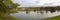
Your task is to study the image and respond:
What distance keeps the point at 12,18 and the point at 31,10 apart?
11 cm

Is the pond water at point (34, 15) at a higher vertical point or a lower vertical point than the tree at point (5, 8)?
lower

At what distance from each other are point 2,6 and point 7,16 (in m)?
0.06

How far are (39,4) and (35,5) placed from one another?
22 mm

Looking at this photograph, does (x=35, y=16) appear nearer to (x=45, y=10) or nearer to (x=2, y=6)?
(x=45, y=10)

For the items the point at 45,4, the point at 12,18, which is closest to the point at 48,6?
the point at 45,4

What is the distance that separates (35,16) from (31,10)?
5 centimetres

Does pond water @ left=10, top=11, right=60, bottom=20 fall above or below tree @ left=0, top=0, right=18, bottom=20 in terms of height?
below

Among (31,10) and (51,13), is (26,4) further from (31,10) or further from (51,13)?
(51,13)

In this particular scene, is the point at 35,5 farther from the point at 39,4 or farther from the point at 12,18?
the point at 12,18

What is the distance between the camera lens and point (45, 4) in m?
0.65

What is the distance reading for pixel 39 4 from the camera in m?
0.65

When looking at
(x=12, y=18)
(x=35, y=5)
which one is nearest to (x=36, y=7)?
(x=35, y=5)

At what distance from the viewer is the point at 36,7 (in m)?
0.64

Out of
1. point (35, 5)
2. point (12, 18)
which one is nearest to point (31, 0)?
point (35, 5)
